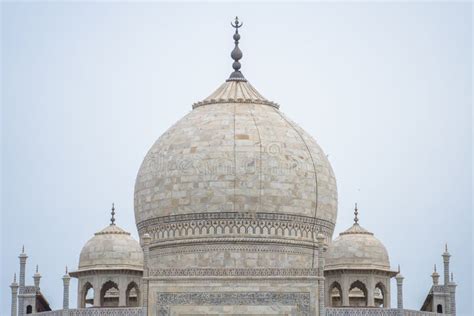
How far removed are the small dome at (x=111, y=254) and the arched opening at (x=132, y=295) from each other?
0.51 m

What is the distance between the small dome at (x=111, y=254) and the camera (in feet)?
121

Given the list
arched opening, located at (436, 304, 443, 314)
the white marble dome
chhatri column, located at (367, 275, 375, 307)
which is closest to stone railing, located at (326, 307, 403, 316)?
chhatri column, located at (367, 275, 375, 307)

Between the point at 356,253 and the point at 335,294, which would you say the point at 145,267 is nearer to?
the point at 356,253

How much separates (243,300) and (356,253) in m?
3.59

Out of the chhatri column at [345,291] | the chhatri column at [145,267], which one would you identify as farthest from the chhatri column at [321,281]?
the chhatri column at [145,267]

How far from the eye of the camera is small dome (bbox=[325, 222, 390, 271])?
3628 centimetres

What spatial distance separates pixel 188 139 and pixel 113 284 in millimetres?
3718

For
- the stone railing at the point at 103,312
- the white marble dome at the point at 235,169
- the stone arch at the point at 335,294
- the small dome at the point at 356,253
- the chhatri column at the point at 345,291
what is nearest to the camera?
the stone railing at the point at 103,312

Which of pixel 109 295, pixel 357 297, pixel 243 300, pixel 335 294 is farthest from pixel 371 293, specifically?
pixel 109 295

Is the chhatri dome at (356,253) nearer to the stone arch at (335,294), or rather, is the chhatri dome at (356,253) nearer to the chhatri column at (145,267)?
the stone arch at (335,294)

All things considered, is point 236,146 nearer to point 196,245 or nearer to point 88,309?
Answer: point 196,245

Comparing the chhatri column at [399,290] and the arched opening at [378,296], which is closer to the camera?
the chhatri column at [399,290]

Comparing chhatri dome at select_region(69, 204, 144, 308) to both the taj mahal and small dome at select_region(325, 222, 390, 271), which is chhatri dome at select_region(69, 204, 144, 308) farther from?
small dome at select_region(325, 222, 390, 271)

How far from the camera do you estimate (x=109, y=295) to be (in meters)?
38.8
